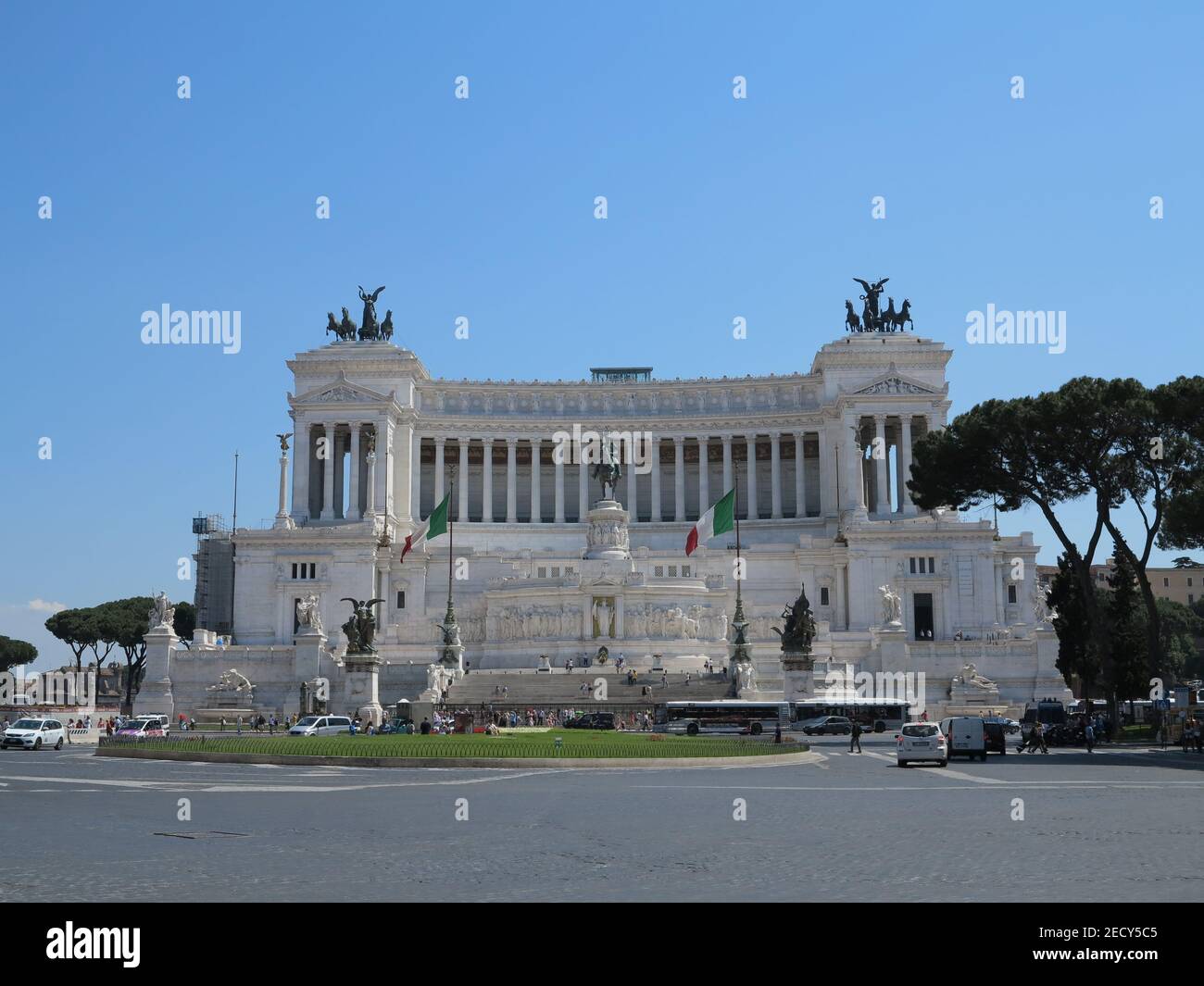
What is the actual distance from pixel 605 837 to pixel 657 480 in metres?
101

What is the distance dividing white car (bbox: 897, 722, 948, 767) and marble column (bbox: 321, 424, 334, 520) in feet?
240

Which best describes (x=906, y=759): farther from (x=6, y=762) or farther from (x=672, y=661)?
(x=672, y=661)

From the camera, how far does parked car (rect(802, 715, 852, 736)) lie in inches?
2527

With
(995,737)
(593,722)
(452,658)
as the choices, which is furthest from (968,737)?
(452,658)

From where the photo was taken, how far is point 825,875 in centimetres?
1530

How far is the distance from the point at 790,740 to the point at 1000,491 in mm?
A: 18270

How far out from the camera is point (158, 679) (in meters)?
77.9

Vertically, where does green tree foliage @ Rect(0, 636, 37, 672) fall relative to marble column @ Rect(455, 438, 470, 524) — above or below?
below

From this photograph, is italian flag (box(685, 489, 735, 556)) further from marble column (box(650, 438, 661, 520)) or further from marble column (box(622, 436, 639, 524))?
marble column (box(650, 438, 661, 520))

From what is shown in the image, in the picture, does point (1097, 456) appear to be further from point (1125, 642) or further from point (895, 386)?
point (895, 386)

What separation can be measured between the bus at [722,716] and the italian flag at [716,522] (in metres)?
23.0

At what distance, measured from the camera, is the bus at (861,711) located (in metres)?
66.9

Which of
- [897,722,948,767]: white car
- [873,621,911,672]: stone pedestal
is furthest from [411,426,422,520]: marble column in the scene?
[897,722,948,767]: white car
